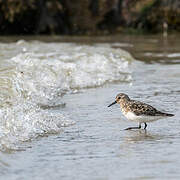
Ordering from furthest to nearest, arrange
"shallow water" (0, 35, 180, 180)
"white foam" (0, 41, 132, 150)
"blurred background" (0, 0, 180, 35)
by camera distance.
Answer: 1. "blurred background" (0, 0, 180, 35)
2. "white foam" (0, 41, 132, 150)
3. "shallow water" (0, 35, 180, 180)

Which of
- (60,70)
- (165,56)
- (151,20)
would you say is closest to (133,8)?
(151,20)

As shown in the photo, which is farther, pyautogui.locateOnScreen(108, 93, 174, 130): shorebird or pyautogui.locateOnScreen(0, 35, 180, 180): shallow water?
pyautogui.locateOnScreen(108, 93, 174, 130): shorebird

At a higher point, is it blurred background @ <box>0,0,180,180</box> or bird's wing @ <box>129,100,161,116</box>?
bird's wing @ <box>129,100,161,116</box>

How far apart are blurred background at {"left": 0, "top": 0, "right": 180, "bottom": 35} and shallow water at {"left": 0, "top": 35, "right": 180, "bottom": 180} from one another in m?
18.2

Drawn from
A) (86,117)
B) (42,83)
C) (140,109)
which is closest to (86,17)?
(42,83)

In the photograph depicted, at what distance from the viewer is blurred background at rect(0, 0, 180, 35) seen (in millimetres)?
35500

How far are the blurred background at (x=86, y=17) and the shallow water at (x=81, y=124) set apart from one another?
59.9 ft

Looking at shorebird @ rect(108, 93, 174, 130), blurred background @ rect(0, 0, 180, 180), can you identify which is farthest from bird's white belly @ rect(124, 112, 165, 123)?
blurred background @ rect(0, 0, 180, 180)

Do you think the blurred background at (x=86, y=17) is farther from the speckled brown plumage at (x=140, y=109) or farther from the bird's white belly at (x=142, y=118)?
the bird's white belly at (x=142, y=118)

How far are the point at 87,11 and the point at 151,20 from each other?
434cm

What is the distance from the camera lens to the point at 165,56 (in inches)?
888

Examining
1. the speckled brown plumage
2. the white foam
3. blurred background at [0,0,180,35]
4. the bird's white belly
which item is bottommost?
blurred background at [0,0,180,35]

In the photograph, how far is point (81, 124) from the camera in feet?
32.6

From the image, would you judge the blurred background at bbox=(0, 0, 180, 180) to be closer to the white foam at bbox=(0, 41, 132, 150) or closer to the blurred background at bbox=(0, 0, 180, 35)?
the white foam at bbox=(0, 41, 132, 150)
